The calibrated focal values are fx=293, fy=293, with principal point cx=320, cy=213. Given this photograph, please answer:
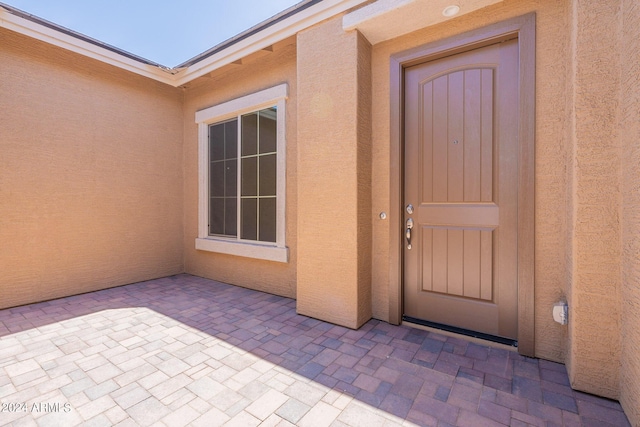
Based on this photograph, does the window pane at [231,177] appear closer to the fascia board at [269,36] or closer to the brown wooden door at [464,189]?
the fascia board at [269,36]

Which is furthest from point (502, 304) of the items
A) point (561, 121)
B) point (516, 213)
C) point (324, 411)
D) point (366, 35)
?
point (366, 35)

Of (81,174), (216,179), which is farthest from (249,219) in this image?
(81,174)

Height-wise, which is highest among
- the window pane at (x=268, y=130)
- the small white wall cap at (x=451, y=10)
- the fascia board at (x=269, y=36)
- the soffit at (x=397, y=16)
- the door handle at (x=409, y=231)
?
the fascia board at (x=269, y=36)

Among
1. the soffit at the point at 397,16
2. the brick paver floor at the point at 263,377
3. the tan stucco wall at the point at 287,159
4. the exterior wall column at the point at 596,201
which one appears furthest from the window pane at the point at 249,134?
the exterior wall column at the point at 596,201

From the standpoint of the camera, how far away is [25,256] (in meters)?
3.51

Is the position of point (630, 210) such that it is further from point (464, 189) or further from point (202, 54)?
point (202, 54)

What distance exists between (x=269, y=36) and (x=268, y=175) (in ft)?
5.39

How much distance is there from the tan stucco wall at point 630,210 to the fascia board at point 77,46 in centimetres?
503

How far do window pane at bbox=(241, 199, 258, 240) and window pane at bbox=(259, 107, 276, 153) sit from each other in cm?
76

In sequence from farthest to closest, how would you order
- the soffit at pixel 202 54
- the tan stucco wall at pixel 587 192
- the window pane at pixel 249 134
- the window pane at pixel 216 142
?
the window pane at pixel 216 142
the window pane at pixel 249 134
the soffit at pixel 202 54
the tan stucco wall at pixel 587 192

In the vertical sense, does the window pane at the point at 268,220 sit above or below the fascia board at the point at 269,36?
below

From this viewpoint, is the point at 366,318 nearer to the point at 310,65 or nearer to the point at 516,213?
the point at 516,213

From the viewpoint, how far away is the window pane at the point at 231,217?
4.37 meters

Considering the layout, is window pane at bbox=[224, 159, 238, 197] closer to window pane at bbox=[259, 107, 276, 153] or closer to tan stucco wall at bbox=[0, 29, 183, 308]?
window pane at bbox=[259, 107, 276, 153]
